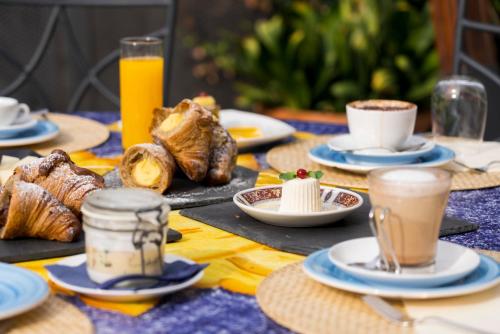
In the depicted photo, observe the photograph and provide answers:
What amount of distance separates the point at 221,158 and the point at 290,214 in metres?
0.34

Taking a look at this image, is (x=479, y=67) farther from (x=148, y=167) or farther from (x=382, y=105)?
(x=148, y=167)

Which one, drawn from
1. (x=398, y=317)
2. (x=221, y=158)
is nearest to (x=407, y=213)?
(x=398, y=317)

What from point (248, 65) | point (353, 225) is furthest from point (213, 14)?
point (353, 225)

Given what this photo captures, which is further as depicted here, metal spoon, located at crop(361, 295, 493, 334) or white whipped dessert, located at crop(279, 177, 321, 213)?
white whipped dessert, located at crop(279, 177, 321, 213)

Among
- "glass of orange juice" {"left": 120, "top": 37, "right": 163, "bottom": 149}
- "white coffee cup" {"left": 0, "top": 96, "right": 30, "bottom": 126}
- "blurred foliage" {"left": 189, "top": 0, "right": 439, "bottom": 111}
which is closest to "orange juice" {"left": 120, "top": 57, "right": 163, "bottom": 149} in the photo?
"glass of orange juice" {"left": 120, "top": 37, "right": 163, "bottom": 149}

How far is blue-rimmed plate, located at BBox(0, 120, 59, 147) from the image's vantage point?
190 cm

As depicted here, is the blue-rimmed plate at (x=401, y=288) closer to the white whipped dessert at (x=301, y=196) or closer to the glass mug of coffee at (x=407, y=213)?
the glass mug of coffee at (x=407, y=213)

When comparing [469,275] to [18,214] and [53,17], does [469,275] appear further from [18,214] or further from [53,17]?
[53,17]

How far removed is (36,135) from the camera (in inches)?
78.0

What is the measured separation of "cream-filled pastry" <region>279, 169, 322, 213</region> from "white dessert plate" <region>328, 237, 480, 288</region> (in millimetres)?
198

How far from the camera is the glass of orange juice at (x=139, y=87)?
1.90m

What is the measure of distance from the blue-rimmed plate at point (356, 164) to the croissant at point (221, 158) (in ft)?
0.56

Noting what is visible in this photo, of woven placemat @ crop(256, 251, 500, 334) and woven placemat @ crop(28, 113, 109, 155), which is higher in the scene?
woven placemat @ crop(256, 251, 500, 334)

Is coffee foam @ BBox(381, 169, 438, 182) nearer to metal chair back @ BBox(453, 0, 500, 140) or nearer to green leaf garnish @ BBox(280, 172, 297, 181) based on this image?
green leaf garnish @ BBox(280, 172, 297, 181)
